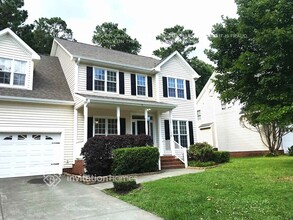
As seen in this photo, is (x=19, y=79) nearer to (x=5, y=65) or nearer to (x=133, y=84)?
(x=5, y=65)

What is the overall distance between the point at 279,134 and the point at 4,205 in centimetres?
1809

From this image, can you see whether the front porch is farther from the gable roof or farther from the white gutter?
the gable roof

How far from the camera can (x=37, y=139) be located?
1225 centimetres

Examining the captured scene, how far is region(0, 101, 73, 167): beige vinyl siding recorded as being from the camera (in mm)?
11617

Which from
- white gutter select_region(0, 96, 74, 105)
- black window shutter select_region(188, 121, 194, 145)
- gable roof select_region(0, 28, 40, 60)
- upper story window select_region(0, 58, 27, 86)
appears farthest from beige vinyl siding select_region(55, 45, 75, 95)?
black window shutter select_region(188, 121, 194, 145)

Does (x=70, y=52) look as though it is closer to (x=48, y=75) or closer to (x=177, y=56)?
(x=48, y=75)

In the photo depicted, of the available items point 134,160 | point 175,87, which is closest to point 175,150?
point 134,160

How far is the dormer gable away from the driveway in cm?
597

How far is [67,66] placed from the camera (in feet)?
49.6

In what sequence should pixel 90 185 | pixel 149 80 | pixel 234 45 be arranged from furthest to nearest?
pixel 149 80
pixel 234 45
pixel 90 185

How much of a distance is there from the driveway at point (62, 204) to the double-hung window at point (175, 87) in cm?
986

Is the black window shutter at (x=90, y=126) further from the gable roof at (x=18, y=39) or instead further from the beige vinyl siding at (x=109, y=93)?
the gable roof at (x=18, y=39)

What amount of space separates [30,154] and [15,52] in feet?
18.2

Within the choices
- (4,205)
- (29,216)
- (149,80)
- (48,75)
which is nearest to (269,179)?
(29,216)
